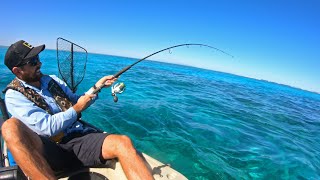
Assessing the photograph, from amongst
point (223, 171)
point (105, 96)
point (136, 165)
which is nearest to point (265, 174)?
point (223, 171)

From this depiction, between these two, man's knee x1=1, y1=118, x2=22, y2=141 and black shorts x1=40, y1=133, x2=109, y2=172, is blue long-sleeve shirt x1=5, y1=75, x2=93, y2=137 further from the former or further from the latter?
man's knee x1=1, y1=118, x2=22, y2=141

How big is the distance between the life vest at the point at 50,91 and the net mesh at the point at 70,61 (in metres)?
1.47

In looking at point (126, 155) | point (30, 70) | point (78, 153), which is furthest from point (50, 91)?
point (126, 155)

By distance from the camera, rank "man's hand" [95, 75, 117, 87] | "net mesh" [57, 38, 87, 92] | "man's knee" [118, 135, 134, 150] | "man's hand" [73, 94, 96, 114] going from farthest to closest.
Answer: "net mesh" [57, 38, 87, 92] → "man's hand" [95, 75, 117, 87] → "man's hand" [73, 94, 96, 114] → "man's knee" [118, 135, 134, 150]

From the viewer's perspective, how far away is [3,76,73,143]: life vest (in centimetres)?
338

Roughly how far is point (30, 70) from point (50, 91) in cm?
44

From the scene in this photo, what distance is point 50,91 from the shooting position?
3.79m

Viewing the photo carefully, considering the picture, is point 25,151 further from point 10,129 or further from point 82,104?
point 82,104

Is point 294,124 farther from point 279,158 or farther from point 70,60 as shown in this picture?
point 70,60

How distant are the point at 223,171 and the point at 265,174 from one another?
1198mm

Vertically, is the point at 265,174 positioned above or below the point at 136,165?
below

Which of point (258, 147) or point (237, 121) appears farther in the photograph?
point (237, 121)

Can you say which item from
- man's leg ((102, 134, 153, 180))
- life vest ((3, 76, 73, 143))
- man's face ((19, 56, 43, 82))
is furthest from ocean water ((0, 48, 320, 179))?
man's face ((19, 56, 43, 82))

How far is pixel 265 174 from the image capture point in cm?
626
